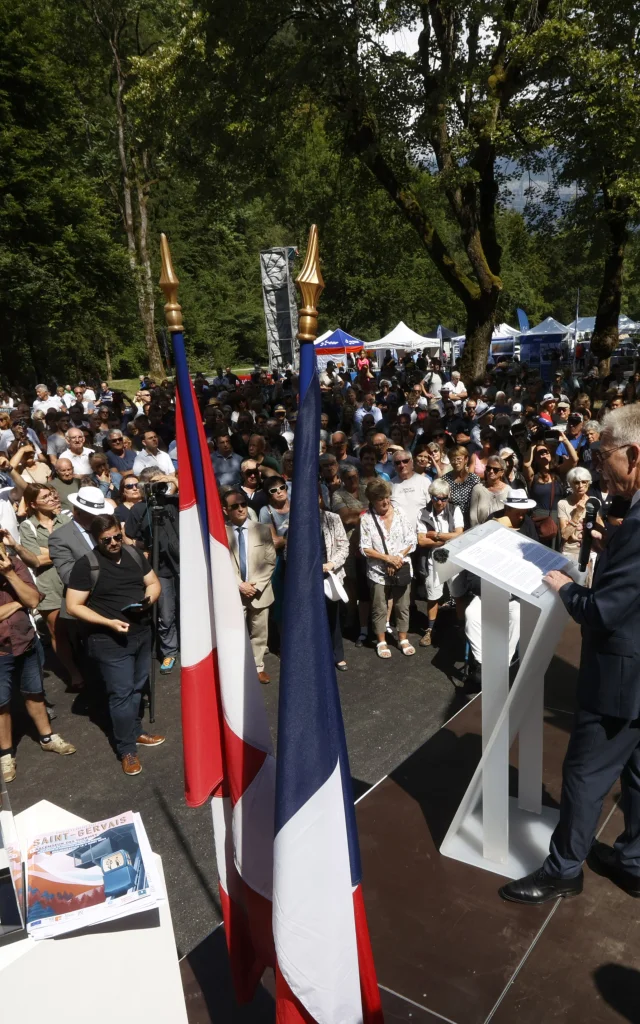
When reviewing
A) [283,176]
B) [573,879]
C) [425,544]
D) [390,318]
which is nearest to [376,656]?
[425,544]

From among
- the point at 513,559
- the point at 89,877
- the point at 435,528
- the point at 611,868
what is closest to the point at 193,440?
the point at 89,877

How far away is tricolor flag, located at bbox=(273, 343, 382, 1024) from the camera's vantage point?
6.20 ft

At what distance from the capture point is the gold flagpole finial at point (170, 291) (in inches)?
84.4

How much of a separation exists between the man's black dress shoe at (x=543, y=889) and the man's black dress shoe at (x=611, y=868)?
18 cm

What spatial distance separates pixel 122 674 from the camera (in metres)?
4.88

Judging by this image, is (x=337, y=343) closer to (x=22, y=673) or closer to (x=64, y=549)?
(x=64, y=549)

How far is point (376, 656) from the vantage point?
6.58 meters

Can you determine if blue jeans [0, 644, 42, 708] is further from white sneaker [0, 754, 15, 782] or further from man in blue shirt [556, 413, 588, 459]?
man in blue shirt [556, 413, 588, 459]

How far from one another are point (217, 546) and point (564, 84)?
14.1 metres

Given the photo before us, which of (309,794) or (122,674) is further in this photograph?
(122,674)

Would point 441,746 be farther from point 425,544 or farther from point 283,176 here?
point 283,176

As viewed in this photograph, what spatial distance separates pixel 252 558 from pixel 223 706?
3768 mm

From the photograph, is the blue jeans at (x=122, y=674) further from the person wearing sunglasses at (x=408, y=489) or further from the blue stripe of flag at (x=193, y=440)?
Result: the person wearing sunglasses at (x=408, y=489)

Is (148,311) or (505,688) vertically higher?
(148,311)
